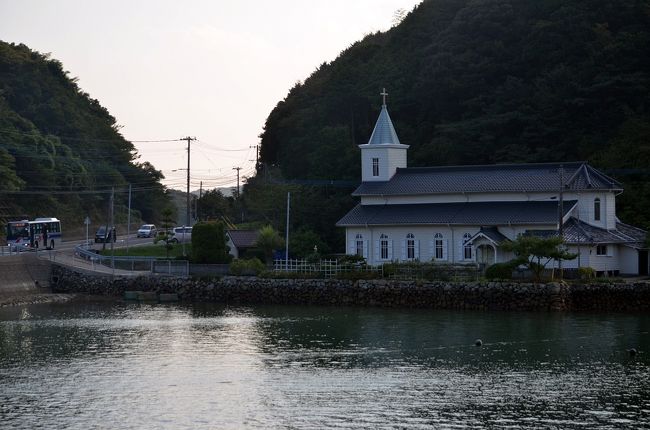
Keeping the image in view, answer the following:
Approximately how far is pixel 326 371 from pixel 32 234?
146 feet

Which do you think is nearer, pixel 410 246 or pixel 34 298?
pixel 34 298

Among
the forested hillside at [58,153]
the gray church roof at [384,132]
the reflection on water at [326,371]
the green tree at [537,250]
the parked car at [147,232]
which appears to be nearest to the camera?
the reflection on water at [326,371]

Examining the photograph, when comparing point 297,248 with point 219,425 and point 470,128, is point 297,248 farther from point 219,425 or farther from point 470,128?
point 219,425

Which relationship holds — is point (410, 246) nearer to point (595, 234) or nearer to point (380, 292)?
point (380, 292)

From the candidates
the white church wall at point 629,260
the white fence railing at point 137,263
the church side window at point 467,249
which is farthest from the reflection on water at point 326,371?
the white fence railing at point 137,263

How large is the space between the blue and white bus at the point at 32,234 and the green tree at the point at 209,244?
554 inches

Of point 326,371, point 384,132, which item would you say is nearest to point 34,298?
point 384,132

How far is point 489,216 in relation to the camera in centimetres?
6156

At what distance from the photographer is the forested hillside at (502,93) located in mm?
→ 80938

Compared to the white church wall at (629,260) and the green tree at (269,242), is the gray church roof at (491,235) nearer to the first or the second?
the white church wall at (629,260)

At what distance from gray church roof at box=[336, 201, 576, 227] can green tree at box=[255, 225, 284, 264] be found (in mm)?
4715

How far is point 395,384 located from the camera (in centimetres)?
3419

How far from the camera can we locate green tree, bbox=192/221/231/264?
2628 inches

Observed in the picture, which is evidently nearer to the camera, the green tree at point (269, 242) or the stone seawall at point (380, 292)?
the stone seawall at point (380, 292)
